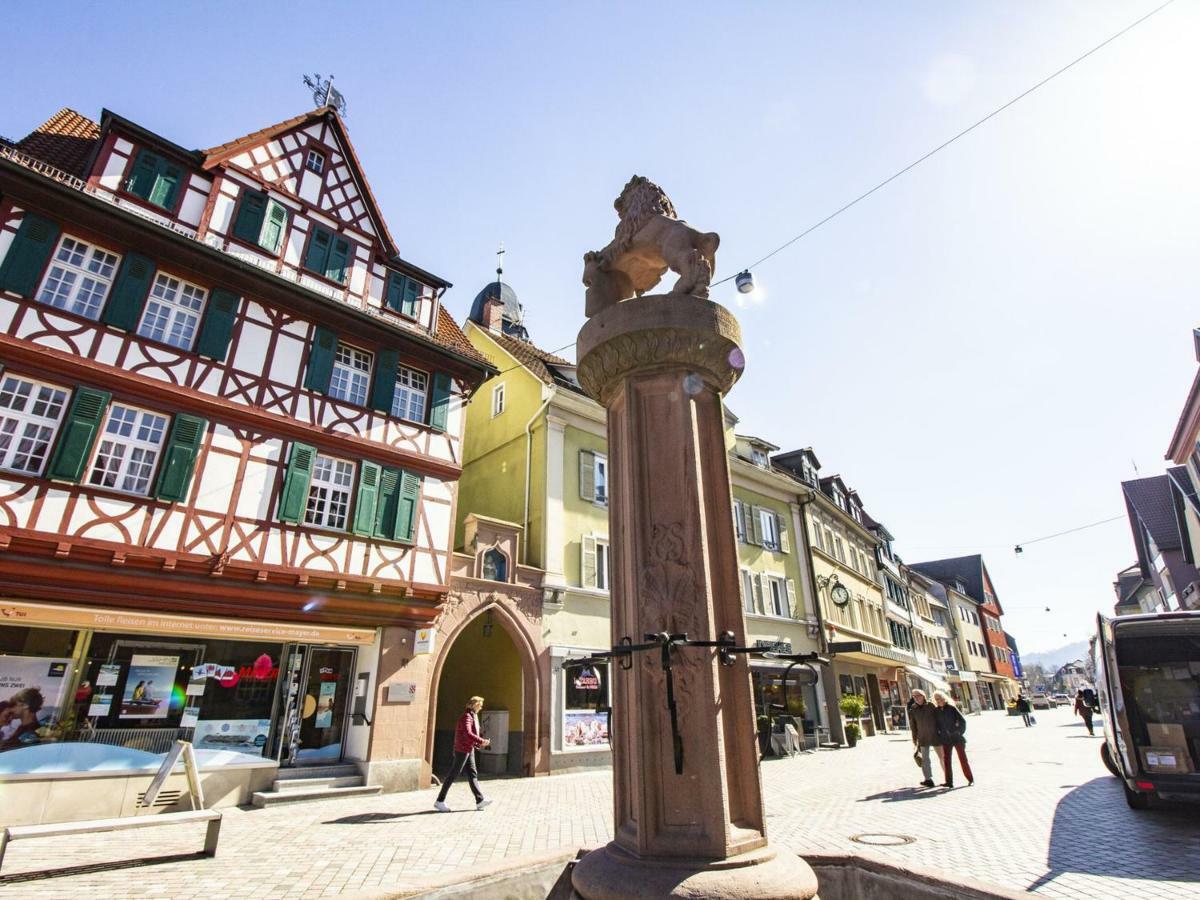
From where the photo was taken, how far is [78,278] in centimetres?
1052

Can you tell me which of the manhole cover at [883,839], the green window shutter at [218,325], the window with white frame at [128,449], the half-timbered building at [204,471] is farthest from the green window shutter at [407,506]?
the manhole cover at [883,839]

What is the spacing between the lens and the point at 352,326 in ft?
44.6

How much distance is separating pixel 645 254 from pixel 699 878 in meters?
3.96

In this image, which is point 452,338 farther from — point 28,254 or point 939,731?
point 939,731

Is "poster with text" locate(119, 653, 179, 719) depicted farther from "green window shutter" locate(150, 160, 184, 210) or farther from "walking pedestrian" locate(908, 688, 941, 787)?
"walking pedestrian" locate(908, 688, 941, 787)

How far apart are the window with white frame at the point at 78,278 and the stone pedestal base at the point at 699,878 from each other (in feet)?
39.5

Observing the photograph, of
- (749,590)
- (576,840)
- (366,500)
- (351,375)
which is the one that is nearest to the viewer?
(576,840)

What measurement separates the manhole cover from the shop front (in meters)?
9.13

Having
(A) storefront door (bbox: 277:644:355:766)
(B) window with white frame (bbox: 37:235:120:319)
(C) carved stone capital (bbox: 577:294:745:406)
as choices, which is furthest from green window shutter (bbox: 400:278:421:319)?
(C) carved stone capital (bbox: 577:294:745:406)

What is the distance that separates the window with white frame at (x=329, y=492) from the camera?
12211 mm

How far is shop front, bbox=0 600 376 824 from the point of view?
8797 millimetres

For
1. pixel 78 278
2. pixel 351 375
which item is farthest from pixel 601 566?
pixel 78 278

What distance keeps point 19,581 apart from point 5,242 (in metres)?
5.45

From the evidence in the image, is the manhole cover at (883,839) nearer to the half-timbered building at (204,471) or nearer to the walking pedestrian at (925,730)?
the walking pedestrian at (925,730)
